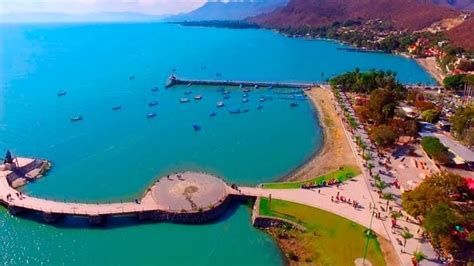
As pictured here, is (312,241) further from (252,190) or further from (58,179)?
(58,179)

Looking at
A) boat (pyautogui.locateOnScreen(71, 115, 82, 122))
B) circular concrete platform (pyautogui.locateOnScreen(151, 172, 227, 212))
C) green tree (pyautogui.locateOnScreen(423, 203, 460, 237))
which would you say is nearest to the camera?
green tree (pyautogui.locateOnScreen(423, 203, 460, 237))

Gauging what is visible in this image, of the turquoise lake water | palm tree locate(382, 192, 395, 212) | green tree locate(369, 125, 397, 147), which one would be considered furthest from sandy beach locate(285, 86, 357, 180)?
palm tree locate(382, 192, 395, 212)

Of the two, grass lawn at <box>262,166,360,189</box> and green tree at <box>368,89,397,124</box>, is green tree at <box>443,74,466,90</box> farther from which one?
grass lawn at <box>262,166,360,189</box>

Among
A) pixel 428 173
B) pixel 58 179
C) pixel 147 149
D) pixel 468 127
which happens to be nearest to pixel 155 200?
pixel 58 179

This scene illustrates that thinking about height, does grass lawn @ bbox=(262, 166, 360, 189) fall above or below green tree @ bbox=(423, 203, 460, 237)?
below

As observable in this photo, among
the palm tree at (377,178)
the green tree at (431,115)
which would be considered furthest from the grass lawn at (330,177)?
the green tree at (431,115)

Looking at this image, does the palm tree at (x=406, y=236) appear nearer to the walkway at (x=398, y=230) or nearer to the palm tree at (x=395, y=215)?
the walkway at (x=398, y=230)
